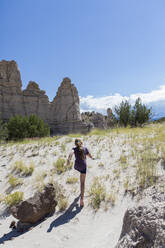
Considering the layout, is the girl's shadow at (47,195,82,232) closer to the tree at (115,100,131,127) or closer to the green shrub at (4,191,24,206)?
the green shrub at (4,191,24,206)

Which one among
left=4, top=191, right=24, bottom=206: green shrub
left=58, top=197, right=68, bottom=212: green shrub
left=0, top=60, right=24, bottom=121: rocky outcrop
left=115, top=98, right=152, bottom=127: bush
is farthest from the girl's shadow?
left=0, top=60, right=24, bottom=121: rocky outcrop

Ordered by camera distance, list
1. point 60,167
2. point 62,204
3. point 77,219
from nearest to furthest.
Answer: point 77,219 → point 62,204 → point 60,167

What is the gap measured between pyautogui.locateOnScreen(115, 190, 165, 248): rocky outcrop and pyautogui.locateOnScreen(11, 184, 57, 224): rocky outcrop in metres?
2.57

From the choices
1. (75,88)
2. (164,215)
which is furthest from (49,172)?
(75,88)

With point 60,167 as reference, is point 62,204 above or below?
below

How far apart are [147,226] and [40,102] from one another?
38.5 metres

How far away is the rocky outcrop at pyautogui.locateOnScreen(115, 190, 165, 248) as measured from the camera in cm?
199

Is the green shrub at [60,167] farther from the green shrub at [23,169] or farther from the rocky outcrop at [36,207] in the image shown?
the rocky outcrop at [36,207]

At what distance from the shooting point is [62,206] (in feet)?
15.7

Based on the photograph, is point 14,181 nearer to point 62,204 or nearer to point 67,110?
point 62,204

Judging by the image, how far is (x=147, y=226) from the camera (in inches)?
83.9

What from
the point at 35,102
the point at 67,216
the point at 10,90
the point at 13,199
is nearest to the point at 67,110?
the point at 35,102

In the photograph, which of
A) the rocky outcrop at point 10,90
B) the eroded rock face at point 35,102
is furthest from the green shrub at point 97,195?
the eroded rock face at point 35,102

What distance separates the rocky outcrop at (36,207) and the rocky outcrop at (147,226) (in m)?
2.57
